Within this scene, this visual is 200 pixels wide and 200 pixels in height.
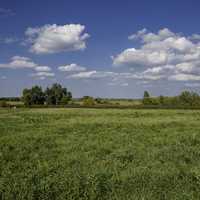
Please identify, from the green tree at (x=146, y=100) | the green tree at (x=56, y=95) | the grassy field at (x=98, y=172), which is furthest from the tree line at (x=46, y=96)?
the grassy field at (x=98, y=172)

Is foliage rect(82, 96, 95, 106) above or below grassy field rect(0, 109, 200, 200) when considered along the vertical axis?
above

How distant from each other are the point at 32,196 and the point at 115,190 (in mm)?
2065

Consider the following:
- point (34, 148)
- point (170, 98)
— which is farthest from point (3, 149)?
point (170, 98)

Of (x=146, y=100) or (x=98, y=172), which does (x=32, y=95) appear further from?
(x=98, y=172)

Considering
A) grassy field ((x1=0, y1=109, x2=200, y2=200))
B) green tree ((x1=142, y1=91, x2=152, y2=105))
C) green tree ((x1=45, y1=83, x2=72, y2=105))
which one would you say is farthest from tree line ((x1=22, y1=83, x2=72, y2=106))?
grassy field ((x1=0, y1=109, x2=200, y2=200))

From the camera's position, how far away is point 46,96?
108062 mm

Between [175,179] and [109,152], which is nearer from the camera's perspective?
[175,179]

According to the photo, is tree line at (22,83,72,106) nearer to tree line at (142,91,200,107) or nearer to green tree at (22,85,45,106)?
green tree at (22,85,45,106)

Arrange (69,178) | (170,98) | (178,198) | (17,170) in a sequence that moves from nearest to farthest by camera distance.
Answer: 1. (178,198)
2. (69,178)
3. (17,170)
4. (170,98)

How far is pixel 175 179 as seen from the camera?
28.1 ft

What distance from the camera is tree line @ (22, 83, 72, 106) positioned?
105 metres

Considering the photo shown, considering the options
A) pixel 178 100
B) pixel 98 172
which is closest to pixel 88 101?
pixel 178 100

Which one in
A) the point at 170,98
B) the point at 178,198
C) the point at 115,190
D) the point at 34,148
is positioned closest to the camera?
the point at 178,198

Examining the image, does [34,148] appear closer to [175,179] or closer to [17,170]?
[17,170]
